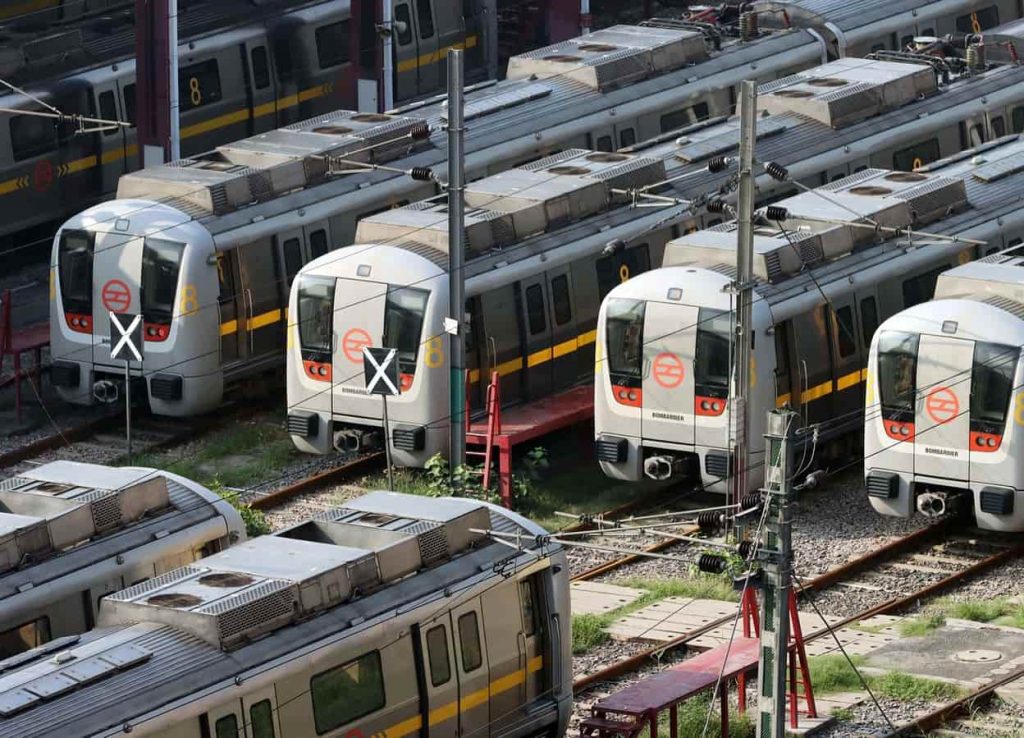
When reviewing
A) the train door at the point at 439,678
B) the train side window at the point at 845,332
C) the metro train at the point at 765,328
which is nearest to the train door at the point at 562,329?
the metro train at the point at 765,328

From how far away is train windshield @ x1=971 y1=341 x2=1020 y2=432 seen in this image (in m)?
28.1

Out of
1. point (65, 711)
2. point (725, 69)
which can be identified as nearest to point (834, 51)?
point (725, 69)

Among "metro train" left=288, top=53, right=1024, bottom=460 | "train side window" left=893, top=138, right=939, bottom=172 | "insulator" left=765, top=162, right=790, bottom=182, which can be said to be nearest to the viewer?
"insulator" left=765, top=162, right=790, bottom=182

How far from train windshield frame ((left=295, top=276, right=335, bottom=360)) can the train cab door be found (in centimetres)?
671

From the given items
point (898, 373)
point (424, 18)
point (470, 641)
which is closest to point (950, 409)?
point (898, 373)

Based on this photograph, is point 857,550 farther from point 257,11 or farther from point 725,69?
point 257,11

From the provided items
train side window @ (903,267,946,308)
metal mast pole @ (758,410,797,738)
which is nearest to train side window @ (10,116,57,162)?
train side window @ (903,267,946,308)

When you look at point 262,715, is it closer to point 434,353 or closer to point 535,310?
point 434,353

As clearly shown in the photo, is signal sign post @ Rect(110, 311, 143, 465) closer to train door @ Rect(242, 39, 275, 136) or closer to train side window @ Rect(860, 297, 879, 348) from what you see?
train side window @ Rect(860, 297, 879, 348)

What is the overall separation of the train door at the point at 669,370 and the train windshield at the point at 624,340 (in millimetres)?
110

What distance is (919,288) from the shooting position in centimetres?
3198

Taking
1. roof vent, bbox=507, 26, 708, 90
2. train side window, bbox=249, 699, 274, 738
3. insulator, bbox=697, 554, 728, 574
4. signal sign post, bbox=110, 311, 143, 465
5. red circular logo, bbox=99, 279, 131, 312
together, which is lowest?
red circular logo, bbox=99, 279, 131, 312

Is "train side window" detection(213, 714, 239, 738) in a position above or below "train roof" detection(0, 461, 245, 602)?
below

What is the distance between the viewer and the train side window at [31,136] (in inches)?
1529
